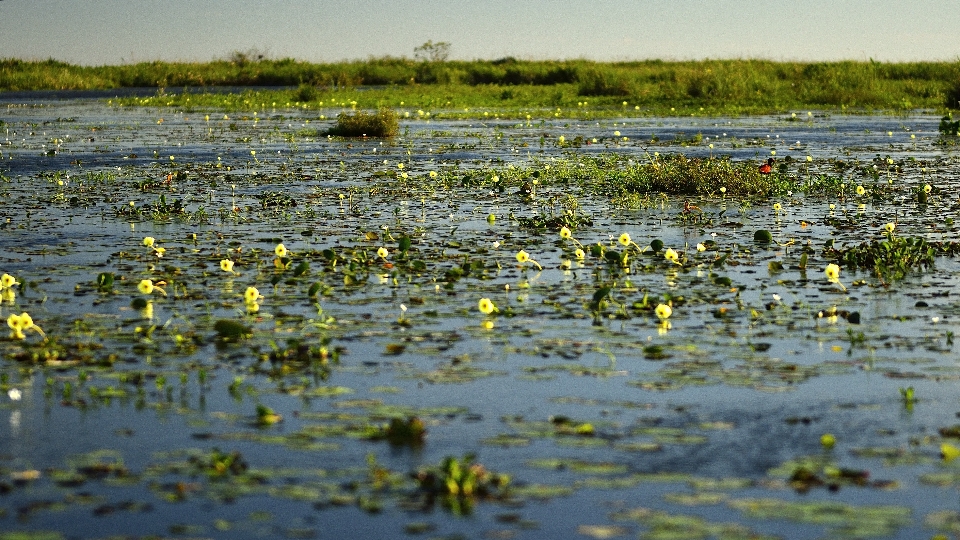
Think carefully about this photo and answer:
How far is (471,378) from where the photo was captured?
20.8 ft

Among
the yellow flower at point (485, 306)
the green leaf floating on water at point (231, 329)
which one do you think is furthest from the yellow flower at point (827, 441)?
the green leaf floating on water at point (231, 329)

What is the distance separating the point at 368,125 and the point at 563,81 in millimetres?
32052

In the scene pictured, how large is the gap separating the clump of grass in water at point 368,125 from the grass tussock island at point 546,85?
1039cm

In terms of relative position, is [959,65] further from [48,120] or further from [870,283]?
[870,283]

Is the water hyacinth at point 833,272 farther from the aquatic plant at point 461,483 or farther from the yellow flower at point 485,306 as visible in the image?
the aquatic plant at point 461,483

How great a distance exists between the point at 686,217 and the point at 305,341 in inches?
281

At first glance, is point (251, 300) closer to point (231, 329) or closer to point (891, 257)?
point (231, 329)

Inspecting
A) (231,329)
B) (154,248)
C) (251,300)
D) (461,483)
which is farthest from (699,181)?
Result: (461,483)

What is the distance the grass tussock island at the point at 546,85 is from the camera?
4375 cm

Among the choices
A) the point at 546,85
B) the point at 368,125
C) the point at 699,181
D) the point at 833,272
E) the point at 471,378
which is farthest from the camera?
the point at 546,85

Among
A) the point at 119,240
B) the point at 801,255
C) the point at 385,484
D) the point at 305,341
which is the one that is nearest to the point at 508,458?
the point at 385,484

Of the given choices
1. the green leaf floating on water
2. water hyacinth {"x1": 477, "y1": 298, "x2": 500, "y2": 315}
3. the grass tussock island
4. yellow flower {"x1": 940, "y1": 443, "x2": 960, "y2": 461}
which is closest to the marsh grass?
the grass tussock island

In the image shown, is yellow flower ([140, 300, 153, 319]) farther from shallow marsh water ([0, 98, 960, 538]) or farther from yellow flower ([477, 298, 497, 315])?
yellow flower ([477, 298, 497, 315])

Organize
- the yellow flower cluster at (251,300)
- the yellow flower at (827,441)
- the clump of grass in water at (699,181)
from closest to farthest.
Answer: the yellow flower at (827,441) < the yellow flower cluster at (251,300) < the clump of grass in water at (699,181)
